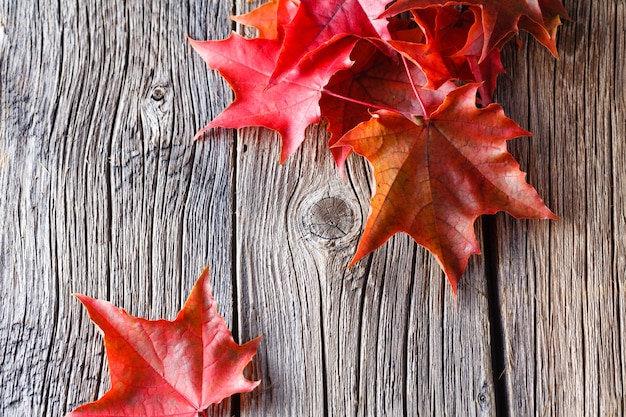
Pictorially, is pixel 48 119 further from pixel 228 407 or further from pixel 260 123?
pixel 228 407

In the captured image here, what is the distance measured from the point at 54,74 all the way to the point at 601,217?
106 cm

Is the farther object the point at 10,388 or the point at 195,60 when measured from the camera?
the point at 195,60

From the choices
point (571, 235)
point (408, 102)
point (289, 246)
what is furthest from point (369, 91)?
point (571, 235)

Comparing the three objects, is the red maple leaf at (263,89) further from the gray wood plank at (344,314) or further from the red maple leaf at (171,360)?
the red maple leaf at (171,360)

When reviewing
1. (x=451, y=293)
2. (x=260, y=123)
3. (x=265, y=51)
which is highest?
(x=265, y=51)

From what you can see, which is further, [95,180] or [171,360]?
[95,180]

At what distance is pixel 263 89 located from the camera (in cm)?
114

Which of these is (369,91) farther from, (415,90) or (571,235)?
(571,235)

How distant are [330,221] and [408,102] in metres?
0.25

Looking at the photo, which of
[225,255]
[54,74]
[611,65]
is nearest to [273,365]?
[225,255]

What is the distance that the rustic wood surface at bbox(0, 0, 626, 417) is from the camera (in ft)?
3.74

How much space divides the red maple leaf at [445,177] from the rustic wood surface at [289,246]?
11cm

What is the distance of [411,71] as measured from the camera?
1156 mm

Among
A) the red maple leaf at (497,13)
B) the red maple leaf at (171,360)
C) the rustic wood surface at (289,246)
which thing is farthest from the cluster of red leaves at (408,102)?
the red maple leaf at (171,360)
